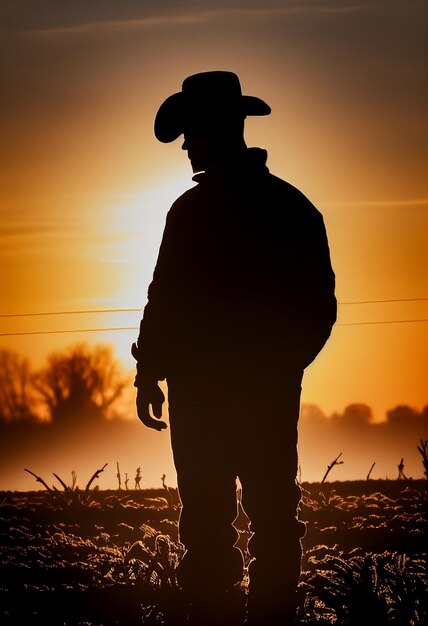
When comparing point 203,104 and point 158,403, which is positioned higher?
point 203,104

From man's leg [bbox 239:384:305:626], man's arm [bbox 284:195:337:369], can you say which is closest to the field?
man's leg [bbox 239:384:305:626]

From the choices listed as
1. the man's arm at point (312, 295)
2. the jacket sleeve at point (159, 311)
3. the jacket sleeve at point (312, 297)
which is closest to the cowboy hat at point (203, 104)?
the jacket sleeve at point (159, 311)

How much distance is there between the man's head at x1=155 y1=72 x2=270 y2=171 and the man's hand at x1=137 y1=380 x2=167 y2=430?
1377mm

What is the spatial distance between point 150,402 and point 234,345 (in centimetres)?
67

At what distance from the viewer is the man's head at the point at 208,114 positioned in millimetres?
6762

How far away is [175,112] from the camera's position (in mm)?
6891

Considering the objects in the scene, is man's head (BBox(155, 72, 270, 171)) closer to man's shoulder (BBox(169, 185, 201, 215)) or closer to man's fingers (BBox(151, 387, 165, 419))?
man's shoulder (BBox(169, 185, 201, 215))

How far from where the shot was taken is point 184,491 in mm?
6777

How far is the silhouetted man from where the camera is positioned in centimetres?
663

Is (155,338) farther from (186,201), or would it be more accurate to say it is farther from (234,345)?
(186,201)

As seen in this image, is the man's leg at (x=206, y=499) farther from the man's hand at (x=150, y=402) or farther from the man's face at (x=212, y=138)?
Result: the man's face at (x=212, y=138)

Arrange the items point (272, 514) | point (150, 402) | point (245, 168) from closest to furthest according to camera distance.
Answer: point (272, 514), point (245, 168), point (150, 402)

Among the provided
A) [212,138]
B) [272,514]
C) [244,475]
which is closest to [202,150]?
[212,138]

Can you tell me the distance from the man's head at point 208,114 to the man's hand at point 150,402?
138 centimetres
